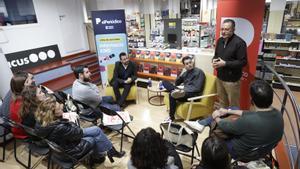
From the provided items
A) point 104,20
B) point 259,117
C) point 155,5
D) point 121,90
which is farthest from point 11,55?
point 155,5

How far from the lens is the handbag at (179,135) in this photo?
7.27 ft

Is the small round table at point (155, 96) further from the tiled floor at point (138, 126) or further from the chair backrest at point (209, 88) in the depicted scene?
the chair backrest at point (209, 88)

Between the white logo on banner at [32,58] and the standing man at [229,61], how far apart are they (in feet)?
13.3

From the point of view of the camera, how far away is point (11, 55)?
435 cm

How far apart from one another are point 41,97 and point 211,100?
2603mm

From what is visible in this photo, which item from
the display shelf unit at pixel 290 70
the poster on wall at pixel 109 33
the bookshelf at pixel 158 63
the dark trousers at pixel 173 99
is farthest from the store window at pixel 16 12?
the display shelf unit at pixel 290 70

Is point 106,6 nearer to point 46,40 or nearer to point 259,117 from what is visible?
point 46,40

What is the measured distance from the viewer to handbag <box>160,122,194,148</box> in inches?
87.3

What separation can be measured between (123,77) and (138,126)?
1226 mm

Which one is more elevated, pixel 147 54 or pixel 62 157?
pixel 147 54

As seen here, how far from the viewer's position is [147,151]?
1401 mm

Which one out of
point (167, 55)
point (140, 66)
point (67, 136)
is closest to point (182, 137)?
point (67, 136)

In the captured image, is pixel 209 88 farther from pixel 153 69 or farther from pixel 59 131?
pixel 59 131

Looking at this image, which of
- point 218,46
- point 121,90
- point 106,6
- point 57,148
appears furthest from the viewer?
point 106,6
